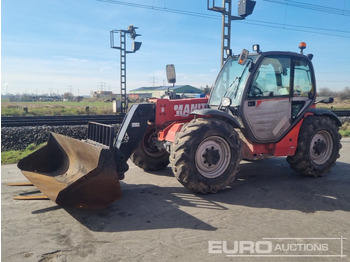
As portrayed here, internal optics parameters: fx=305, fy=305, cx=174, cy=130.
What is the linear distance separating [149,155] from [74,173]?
6.01 feet

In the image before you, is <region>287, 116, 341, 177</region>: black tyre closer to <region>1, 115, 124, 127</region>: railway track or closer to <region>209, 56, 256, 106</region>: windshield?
<region>209, 56, 256, 106</region>: windshield

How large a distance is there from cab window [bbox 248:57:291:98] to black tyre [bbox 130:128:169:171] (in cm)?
220

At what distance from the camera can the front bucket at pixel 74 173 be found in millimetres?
4075

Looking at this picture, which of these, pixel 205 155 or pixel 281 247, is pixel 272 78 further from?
pixel 281 247

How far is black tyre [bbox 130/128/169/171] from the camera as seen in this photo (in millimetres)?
6387

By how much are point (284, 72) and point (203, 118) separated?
210 cm

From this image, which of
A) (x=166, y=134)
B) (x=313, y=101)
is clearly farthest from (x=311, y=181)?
(x=166, y=134)

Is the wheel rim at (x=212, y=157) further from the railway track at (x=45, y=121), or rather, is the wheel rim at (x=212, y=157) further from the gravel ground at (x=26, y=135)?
the railway track at (x=45, y=121)

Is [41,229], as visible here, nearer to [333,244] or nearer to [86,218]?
[86,218]

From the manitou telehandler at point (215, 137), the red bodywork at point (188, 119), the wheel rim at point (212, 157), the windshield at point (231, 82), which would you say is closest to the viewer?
the manitou telehandler at point (215, 137)

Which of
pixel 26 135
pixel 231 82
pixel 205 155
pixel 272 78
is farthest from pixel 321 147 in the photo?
pixel 26 135

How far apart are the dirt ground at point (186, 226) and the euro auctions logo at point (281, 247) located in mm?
11

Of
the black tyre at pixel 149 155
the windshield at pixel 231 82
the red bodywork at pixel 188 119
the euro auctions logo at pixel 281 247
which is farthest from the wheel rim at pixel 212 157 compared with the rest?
the euro auctions logo at pixel 281 247

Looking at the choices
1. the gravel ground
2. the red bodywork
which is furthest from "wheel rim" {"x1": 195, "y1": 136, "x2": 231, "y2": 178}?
the gravel ground
